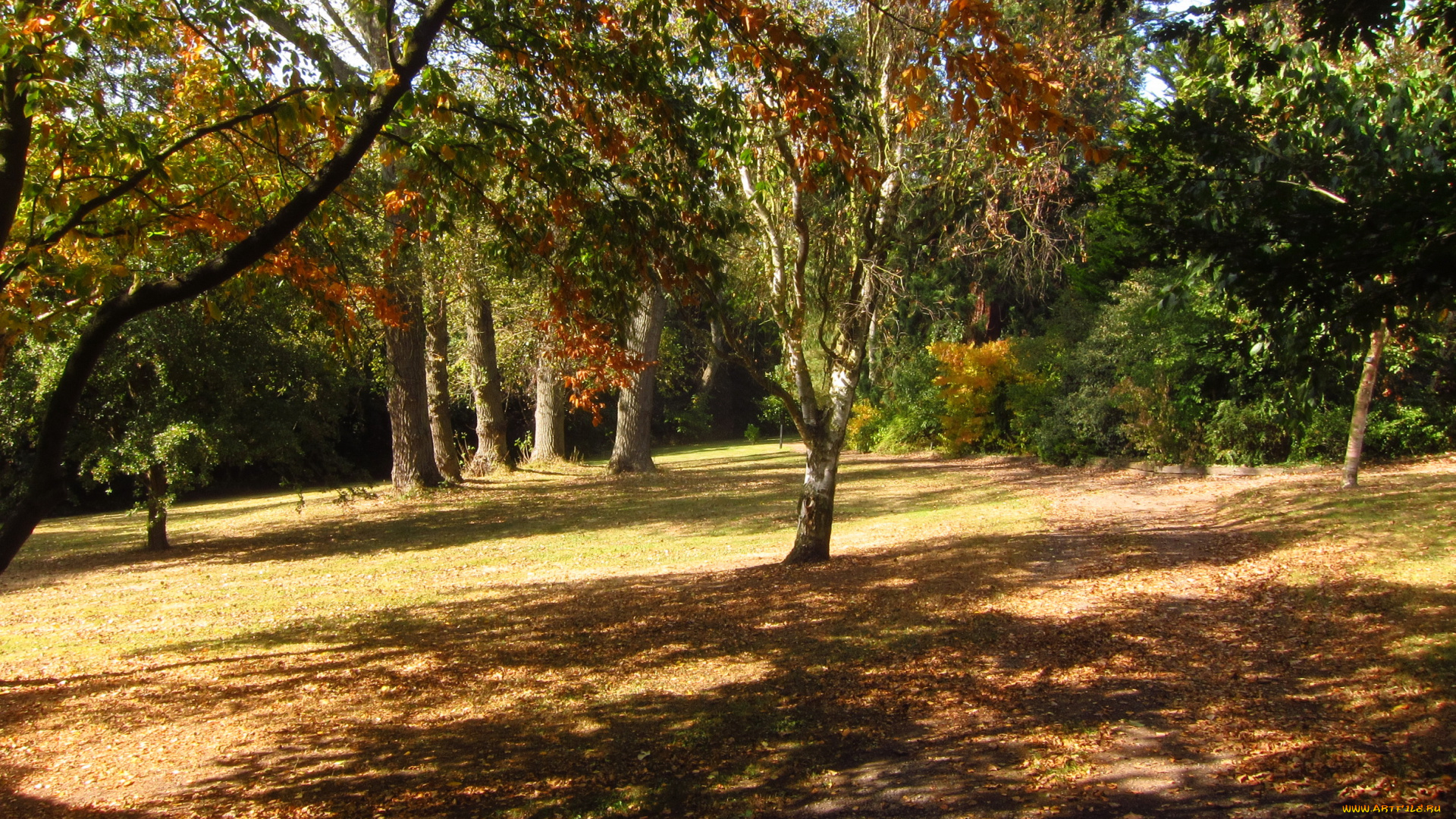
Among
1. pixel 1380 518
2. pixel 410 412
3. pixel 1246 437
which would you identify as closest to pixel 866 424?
pixel 1246 437

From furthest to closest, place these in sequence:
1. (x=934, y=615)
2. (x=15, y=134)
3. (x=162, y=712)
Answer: (x=934, y=615) < (x=162, y=712) < (x=15, y=134)

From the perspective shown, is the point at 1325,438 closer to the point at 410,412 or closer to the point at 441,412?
the point at 410,412

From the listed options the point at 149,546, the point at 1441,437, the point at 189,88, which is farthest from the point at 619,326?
the point at 1441,437

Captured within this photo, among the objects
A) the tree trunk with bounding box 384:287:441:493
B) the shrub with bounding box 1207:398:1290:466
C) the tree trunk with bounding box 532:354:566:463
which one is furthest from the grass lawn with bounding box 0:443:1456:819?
the tree trunk with bounding box 532:354:566:463

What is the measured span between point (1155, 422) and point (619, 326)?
1561cm

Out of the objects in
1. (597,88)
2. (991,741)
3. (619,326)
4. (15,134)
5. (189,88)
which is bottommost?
(991,741)

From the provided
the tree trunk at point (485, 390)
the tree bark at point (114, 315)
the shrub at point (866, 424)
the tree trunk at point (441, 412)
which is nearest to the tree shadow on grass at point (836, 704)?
the tree bark at point (114, 315)

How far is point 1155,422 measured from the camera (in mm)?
19625

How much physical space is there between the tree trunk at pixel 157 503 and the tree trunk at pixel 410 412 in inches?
222

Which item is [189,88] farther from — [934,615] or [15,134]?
[934,615]

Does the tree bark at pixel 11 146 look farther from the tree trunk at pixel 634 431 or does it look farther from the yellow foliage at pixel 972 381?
the yellow foliage at pixel 972 381

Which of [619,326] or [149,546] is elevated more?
[619,326]

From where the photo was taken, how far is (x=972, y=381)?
2680cm

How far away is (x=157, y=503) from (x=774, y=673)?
36.2 ft
